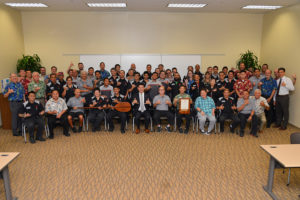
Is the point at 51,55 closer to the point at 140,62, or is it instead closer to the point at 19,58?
the point at 19,58

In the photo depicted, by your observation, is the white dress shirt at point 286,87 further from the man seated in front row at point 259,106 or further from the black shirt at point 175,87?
the black shirt at point 175,87

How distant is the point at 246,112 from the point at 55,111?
5.20 meters

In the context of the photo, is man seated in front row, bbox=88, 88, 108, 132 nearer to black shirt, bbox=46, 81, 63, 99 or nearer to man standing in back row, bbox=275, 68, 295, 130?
black shirt, bbox=46, 81, 63, 99

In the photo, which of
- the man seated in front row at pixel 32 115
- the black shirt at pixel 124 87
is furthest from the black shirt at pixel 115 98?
the man seated in front row at pixel 32 115

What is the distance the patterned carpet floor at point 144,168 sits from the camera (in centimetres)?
370

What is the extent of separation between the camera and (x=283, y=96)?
689 centimetres

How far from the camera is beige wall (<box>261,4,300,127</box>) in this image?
23.8 feet

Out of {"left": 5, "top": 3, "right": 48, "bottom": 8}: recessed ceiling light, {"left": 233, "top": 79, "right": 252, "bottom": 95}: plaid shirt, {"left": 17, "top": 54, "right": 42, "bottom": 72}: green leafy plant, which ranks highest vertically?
{"left": 5, "top": 3, "right": 48, "bottom": 8}: recessed ceiling light

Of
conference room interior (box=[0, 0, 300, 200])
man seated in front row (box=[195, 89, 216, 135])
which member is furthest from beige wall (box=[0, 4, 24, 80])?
man seated in front row (box=[195, 89, 216, 135])

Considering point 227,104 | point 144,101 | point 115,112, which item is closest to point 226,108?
point 227,104

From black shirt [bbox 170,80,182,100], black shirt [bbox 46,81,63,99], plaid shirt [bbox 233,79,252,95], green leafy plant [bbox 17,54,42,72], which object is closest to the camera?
black shirt [bbox 46,81,63,99]

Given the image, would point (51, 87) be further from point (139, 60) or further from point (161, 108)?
point (139, 60)

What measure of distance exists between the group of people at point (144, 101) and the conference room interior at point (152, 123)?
0.65ft

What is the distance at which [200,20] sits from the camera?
9320 millimetres
